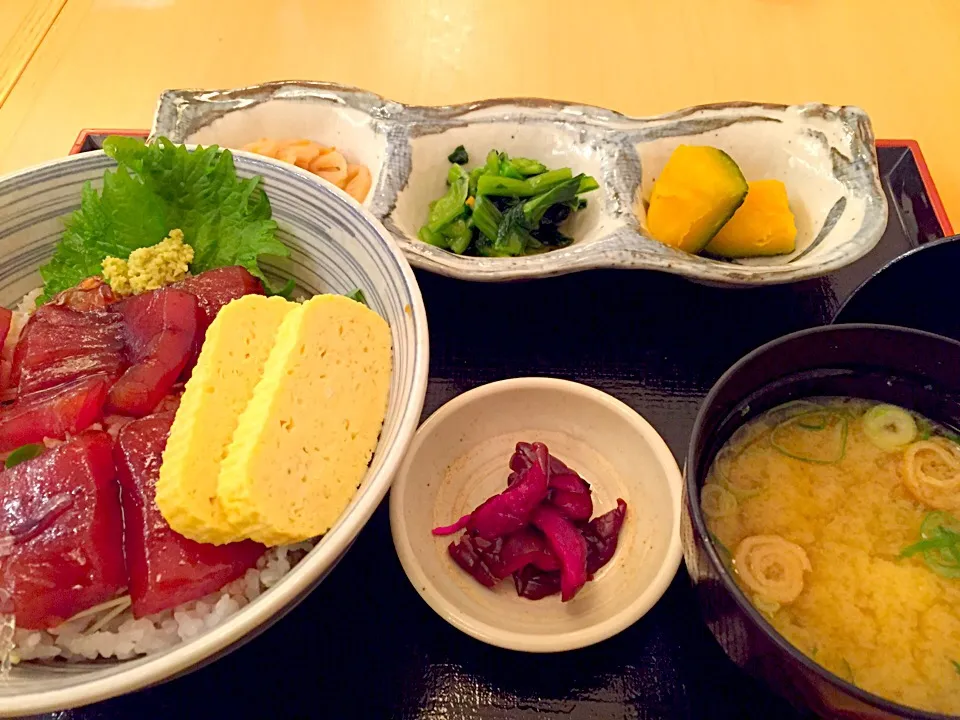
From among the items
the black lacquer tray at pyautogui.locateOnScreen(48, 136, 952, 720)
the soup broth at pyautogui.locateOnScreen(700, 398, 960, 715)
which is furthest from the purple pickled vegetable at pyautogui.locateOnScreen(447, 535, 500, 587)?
the soup broth at pyautogui.locateOnScreen(700, 398, 960, 715)

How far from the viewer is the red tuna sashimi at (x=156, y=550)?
106cm

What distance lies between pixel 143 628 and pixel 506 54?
2.33m

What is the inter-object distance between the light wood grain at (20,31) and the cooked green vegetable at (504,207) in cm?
189

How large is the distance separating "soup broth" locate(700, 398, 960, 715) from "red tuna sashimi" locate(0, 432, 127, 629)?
96cm

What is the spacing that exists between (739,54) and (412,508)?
2238 mm

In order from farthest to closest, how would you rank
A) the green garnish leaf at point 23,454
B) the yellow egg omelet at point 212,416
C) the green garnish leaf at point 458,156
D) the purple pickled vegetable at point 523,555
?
the green garnish leaf at point 458,156 < the purple pickled vegetable at point 523,555 < the green garnish leaf at point 23,454 < the yellow egg omelet at point 212,416

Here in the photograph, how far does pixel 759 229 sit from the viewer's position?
6.07ft

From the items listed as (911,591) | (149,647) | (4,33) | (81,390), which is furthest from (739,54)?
(4,33)

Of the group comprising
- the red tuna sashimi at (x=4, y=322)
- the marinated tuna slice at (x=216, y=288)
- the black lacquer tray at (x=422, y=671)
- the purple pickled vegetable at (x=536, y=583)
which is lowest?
the black lacquer tray at (x=422, y=671)

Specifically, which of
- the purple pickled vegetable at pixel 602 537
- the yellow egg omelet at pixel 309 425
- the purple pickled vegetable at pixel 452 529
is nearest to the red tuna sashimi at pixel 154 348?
the yellow egg omelet at pixel 309 425

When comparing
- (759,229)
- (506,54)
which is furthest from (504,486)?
(506,54)

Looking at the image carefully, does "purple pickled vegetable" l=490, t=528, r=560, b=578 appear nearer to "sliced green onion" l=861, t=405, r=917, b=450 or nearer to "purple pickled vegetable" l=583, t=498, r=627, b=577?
"purple pickled vegetable" l=583, t=498, r=627, b=577

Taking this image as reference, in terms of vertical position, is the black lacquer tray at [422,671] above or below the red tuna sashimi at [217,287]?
below

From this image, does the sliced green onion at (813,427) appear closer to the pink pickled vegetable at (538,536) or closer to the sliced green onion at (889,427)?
the sliced green onion at (889,427)
